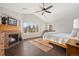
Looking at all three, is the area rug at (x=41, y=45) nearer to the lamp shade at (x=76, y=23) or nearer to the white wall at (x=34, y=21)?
the white wall at (x=34, y=21)

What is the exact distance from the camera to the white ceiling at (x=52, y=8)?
182 centimetres

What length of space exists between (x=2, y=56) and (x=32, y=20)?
3.59ft

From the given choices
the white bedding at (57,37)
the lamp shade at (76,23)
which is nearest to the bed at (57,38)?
the white bedding at (57,37)

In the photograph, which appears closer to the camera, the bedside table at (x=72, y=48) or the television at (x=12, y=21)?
the bedside table at (x=72, y=48)

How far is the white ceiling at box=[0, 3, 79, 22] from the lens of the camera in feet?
5.96

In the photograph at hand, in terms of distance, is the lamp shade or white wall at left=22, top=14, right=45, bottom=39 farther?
white wall at left=22, top=14, right=45, bottom=39

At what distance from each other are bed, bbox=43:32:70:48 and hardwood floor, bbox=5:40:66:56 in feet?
0.45

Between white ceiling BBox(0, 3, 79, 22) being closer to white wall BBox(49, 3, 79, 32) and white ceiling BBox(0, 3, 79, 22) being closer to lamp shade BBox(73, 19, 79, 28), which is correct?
white wall BBox(49, 3, 79, 32)

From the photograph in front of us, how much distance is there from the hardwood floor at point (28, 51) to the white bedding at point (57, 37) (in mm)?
201

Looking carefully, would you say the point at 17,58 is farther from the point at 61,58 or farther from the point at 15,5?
the point at 15,5

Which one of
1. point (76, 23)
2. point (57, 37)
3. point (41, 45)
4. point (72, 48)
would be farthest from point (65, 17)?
point (41, 45)

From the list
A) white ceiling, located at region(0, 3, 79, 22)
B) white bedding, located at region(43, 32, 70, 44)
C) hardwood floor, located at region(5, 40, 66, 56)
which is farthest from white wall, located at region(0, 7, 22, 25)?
white bedding, located at region(43, 32, 70, 44)

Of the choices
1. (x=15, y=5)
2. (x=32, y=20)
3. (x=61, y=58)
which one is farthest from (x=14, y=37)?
(x=61, y=58)

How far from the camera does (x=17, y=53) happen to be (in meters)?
1.91
